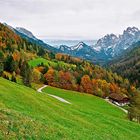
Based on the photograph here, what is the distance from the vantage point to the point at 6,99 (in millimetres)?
43781

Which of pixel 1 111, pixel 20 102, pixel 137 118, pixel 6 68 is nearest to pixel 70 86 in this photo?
pixel 6 68

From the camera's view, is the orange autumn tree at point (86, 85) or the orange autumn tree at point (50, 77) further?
the orange autumn tree at point (86, 85)

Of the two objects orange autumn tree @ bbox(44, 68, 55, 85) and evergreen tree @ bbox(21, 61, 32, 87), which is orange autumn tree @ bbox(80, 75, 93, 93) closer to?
orange autumn tree @ bbox(44, 68, 55, 85)

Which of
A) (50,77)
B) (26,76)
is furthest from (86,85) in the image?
(26,76)

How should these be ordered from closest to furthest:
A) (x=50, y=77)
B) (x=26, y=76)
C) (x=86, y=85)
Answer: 1. (x=26, y=76)
2. (x=50, y=77)
3. (x=86, y=85)

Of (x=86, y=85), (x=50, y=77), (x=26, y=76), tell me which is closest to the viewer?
(x=26, y=76)

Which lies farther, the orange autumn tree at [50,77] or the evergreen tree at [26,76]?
the orange autumn tree at [50,77]

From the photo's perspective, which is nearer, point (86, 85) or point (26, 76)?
point (26, 76)

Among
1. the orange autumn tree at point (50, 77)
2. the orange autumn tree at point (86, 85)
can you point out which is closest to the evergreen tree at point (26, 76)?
the orange autumn tree at point (50, 77)

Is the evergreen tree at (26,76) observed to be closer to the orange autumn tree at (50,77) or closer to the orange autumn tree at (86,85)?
the orange autumn tree at (50,77)

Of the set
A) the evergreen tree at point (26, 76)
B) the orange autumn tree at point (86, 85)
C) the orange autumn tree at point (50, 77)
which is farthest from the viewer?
the orange autumn tree at point (86, 85)

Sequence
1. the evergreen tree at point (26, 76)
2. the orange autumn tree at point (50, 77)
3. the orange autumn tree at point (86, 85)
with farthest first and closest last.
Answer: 1. the orange autumn tree at point (86, 85)
2. the orange autumn tree at point (50, 77)
3. the evergreen tree at point (26, 76)

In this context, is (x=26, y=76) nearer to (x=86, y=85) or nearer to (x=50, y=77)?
(x=50, y=77)

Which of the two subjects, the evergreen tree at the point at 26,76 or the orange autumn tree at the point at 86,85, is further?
the orange autumn tree at the point at 86,85
